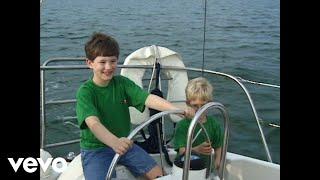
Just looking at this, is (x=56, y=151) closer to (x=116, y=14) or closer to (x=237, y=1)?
(x=116, y=14)

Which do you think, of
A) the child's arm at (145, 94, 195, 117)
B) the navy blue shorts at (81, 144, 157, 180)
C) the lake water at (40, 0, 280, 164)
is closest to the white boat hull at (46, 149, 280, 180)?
the navy blue shorts at (81, 144, 157, 180)

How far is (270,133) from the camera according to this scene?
5961 mm

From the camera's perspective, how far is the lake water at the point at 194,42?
6.47 meters

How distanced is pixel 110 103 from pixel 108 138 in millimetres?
400

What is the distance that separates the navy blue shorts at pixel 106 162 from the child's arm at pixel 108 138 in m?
0.23

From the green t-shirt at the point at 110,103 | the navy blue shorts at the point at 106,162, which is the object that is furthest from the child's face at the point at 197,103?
the navy blue shorts at the point at 106,162

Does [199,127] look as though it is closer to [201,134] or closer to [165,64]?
[201,134]

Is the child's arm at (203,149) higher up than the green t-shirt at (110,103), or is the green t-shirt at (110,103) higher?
the green t-shirt at (110,103)

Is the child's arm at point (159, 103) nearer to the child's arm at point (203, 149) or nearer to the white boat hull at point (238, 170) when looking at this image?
the child's arm at point (203, 149)

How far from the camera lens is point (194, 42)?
36.1 ft
